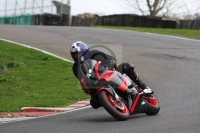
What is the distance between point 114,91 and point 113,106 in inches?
11.4

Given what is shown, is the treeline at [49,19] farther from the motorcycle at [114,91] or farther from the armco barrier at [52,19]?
the motorcycle at [114,91]

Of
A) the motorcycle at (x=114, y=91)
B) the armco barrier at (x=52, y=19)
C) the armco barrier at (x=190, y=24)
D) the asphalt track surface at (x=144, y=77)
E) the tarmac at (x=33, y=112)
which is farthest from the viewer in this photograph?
the armco barrier at (x=52, y=19)

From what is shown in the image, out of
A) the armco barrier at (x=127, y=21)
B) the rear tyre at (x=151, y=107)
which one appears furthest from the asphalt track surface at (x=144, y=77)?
the armco barrier at (x=127, y=21)

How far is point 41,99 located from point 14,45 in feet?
28.8

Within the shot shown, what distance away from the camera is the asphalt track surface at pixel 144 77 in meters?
8.69

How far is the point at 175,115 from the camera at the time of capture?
9.44 meters

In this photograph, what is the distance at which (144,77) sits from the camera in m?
15.3

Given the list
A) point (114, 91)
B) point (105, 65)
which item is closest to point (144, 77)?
point (105, 65)

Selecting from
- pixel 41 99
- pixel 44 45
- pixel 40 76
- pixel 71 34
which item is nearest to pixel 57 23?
pixel 71 34

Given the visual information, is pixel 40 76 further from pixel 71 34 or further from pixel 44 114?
pixel 71 34

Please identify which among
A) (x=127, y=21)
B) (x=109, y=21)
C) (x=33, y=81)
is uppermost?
(x=127, y=21)

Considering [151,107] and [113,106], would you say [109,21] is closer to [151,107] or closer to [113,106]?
[151,107]

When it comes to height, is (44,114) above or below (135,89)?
below

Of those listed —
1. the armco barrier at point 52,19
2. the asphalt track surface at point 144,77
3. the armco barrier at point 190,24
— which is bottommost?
the asphalt track surface at point 144,77
